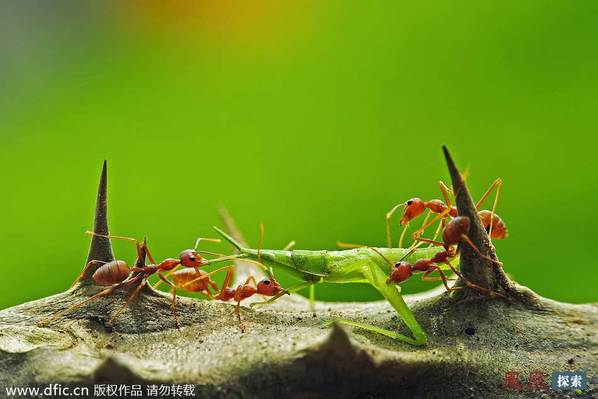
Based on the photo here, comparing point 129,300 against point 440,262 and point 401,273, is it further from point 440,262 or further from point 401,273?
point 440,262

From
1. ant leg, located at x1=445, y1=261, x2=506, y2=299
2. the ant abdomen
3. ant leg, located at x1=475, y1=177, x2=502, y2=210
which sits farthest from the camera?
ant leg, located at x1=475, y1=177, x2=502, y2=210

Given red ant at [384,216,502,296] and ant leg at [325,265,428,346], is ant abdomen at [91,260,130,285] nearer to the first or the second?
ant leg at [325,265,428,346]

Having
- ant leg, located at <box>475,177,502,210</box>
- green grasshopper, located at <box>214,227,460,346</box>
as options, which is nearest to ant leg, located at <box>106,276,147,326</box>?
green grasshopper, located at <box>214,227,460,346</box>

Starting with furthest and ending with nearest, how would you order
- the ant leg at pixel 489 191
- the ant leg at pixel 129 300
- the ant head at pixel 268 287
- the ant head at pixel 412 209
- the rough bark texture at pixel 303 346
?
1. the ant head at pixel 412 209
2. the ant head at pixel 268 287
3. the ant leg at pixel 489 191
4. the ant leg at pixel 129 300
5. the rough bark texture at pixel 303 346

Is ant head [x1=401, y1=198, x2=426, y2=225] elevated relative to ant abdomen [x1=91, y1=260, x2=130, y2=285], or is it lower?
elevated

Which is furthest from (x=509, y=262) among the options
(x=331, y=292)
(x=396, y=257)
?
(x=396, y=257)

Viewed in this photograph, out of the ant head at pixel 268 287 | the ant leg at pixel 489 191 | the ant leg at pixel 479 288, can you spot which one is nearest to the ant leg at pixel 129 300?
the ant head at pixel 268 287

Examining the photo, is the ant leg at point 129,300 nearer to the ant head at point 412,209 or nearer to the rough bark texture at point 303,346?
the rough bark texture at point 303,346

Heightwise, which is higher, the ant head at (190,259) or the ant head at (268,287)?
the ant head at (190,259)
